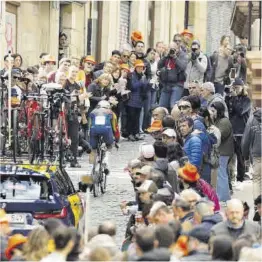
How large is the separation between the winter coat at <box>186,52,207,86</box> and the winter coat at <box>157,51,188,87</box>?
0.15 meters

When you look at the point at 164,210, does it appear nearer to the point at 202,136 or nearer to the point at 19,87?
the point at 202,136

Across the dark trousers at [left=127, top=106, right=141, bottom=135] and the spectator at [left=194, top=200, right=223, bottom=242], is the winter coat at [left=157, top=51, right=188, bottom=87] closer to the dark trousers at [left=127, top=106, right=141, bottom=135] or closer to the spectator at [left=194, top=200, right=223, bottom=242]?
the dark trousers at [left=127, top=106, right=141, bottom=135]

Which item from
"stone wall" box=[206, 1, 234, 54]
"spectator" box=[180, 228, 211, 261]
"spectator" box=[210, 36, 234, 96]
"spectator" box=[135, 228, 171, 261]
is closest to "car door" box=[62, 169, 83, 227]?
"spectator" box=[180, 228, 211, 261]

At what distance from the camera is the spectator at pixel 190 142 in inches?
914

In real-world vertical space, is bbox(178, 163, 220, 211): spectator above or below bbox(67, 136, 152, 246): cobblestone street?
above

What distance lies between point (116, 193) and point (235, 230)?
998 cm

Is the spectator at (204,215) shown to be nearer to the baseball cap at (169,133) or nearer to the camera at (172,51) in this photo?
the baseball cap at (169,133)

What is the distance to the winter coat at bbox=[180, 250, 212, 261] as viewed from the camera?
621 inches

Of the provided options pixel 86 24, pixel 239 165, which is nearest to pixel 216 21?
pixel 86 24

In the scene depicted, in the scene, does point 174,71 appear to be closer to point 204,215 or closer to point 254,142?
point 254,142

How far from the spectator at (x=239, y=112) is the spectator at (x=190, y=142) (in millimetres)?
4566

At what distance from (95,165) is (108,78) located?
17.4ft

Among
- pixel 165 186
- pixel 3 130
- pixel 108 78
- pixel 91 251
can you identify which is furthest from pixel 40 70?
pixel 91 251

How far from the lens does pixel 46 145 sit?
2712 cm
